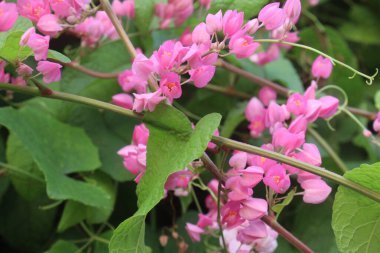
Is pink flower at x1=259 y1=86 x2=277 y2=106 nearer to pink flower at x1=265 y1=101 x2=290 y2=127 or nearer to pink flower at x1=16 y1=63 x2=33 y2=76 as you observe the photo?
pink flower at x1=265 y1=101 x2=290 y2=127

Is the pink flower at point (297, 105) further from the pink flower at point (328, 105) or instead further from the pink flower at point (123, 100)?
the pink flower at point (123, 100)

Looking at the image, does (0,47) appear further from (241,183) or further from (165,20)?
(165,20)

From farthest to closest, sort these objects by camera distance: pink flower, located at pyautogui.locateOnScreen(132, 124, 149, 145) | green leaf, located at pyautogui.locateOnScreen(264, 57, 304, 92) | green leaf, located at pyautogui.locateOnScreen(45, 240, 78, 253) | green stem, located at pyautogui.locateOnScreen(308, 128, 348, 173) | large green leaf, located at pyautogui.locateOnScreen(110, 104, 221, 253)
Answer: green leaf, located at pyautogui.locateOnScreen(264, 57, 304, 92)
green stem, located at pyautogui.locateOnScreen(308, 128, 348, 173)
green leaf, located at pyautogui.locateOnScreen(45, 240, 78, 253)
pink flower, located at pyautogui.locateOnScreen(132, 124, 149, 145)
large green leaf, located at pyautogui.locateOnScreen(110, 104, 221, 253)

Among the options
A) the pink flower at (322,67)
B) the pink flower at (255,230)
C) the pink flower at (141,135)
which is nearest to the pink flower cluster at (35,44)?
the pink flower at (141,135)

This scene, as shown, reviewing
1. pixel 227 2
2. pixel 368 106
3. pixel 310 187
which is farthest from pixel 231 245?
pixel 368 106

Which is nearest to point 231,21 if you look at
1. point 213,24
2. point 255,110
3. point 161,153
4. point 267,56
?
point 213,24

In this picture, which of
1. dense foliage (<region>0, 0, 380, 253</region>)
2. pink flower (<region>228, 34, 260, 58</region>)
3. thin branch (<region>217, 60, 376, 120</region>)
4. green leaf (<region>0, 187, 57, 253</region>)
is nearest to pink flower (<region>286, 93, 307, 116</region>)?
dense foliage (<region>0, 0, 380, 253</region>)
